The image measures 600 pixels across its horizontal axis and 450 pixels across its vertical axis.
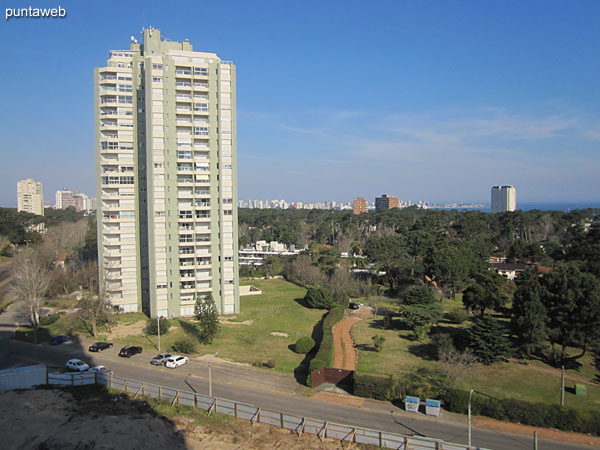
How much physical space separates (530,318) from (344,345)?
14.7m

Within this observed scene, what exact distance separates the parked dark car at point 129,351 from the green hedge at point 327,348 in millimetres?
14495

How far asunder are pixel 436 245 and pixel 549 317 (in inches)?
1150

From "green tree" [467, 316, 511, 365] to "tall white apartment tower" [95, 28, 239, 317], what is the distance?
26.4 m

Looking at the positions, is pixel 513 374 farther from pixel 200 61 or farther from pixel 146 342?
pixel 200 61

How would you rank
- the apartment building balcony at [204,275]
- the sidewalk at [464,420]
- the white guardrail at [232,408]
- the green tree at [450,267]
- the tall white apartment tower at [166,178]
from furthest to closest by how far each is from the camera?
1. the green tree at [450,267]
2. the apartment building balcony at [204,275]
3. the tall white apartment tower at [166,178]
4. the sidewalk at [464,420]
5. the white guardrail at [232,408]

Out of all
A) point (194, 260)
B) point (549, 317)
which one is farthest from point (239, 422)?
point (194, 260)

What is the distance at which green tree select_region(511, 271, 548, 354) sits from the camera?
3123 centimetres

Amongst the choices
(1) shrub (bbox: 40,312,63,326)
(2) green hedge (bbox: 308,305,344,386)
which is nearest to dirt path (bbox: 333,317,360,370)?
(2) green hedge (bbox: 308,305,344,386)

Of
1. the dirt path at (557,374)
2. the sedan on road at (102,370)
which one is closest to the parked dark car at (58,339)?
the sedan on road at (102,370)

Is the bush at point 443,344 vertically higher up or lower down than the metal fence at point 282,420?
higher up

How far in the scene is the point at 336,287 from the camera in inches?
2301

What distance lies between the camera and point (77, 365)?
100ft

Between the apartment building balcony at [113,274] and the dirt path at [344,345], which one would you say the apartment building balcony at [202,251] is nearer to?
the apartment building balcony at [113,274]

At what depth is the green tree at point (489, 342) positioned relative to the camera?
3073cm
